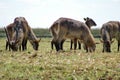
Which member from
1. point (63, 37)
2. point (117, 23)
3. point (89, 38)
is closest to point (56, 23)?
point (63, 37)

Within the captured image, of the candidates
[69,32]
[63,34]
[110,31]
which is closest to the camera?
[63,34]

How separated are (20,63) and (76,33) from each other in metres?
8.38

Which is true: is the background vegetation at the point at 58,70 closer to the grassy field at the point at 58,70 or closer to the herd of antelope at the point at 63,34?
the grassy field at the point at 58,70

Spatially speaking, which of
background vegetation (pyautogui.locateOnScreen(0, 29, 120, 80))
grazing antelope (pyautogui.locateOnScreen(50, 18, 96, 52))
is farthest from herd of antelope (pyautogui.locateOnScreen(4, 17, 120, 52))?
background vegetation (pyautogui.locateOnScreen(0, 29, 120, 80))

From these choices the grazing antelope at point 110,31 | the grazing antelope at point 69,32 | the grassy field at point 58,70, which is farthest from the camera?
the grazing antelope at point 110,31

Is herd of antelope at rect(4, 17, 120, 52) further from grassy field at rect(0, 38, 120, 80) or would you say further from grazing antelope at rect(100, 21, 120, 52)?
grassy field at rect(0, 38, 120, 80)

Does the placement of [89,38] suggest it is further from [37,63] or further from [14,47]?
[37,63]

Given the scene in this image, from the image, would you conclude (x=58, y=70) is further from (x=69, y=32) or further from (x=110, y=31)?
(x=110, y=31)

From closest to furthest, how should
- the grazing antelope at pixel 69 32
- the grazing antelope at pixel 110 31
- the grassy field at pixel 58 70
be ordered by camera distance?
the grassy field at pixel 58 70 < the grazing antelope at pixel 69 32 < the grazing antelope at pixel 110 31

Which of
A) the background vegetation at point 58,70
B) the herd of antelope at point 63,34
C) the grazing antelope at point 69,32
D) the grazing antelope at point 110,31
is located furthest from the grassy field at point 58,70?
the grazing antelope at point 110,31

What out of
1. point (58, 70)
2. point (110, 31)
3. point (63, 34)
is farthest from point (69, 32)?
point (58, 70)

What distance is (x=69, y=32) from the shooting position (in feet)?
62.4

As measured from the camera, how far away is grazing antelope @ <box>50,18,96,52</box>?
60.6ft

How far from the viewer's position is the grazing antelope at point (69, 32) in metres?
18.5
